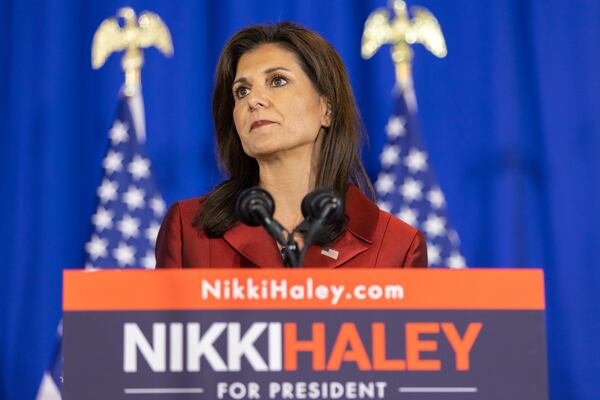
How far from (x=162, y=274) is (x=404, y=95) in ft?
5.87

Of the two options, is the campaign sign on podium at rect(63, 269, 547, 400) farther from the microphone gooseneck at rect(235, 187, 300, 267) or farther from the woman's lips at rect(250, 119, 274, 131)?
the woman's lips at rect(250, 119, 274, 131)

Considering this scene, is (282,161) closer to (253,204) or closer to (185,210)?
(185,210)

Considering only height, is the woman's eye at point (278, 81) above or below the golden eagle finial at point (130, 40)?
below

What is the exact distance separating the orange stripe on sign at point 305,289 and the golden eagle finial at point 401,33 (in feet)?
5.65

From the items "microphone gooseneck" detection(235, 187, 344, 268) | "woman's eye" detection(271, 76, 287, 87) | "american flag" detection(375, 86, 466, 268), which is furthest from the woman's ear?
"microphone gooseneck" detection(235, 187, 344, 268)

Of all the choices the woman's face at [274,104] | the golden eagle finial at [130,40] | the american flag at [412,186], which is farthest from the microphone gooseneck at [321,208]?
the golden eagle finial at [130,40]

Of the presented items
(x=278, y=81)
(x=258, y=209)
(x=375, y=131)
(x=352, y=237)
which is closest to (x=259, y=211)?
(x=258, y=209)

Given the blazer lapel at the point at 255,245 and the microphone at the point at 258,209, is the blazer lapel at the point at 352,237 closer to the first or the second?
the blazer lapel at the point at 255,245

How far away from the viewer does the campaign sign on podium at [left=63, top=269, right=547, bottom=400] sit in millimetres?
1087

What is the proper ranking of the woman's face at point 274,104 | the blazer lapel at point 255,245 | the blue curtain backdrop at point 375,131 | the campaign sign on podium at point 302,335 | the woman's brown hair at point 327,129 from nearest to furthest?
the campaign sign on podium at point 302,335
the blazer lapel at point 255,245
the woman's face at point 274,104
the woman's brown hair at point 327,129
the blue curtain backdrop at point 375,131

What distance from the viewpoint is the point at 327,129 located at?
7.39ft

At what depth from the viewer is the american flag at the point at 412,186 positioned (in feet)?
8.89

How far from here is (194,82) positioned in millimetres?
2814

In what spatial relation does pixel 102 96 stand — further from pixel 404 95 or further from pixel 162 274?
pixel 162 274
